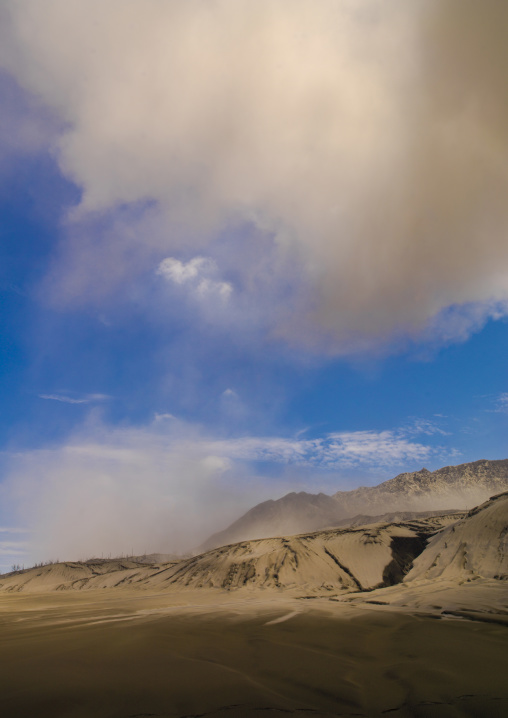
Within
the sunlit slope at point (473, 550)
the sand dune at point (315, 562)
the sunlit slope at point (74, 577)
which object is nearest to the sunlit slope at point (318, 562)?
the sand dune at point (315, 562)

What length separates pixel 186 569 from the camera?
222ft

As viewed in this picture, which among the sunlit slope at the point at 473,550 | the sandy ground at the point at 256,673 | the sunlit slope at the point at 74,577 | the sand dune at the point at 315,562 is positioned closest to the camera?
the sandy ground at the point at 256,673

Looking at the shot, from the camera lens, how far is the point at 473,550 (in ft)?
129

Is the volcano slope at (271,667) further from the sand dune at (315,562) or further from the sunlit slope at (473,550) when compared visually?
the sand dune at (315,562)

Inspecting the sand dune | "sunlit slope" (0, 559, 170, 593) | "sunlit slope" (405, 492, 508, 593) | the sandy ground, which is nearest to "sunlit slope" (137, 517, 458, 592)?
the sand dune

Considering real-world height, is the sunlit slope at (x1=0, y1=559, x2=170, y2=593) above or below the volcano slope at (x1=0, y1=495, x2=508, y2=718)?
below

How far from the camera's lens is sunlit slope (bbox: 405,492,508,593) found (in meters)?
35.2

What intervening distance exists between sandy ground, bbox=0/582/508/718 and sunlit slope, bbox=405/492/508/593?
27662mm

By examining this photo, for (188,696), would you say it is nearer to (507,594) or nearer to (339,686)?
(339,686)

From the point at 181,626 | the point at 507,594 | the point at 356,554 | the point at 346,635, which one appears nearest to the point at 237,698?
the point at 346,635

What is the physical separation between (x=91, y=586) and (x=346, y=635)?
9938 centimetres

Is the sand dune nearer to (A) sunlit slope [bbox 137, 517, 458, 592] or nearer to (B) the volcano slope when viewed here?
(A) sunlit slope [bbox 137, 517, 458, 592]

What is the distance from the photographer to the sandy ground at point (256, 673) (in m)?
5.69

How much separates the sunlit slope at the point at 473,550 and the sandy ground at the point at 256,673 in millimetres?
27662
